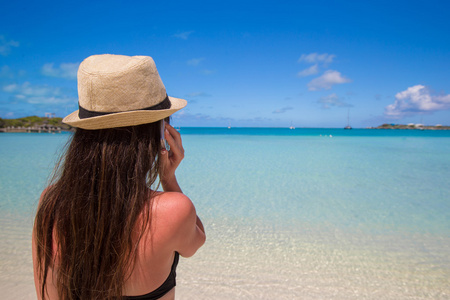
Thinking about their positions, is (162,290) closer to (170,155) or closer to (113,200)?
(113,200)

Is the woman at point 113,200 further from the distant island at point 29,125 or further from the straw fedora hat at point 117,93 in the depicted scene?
the distant island at point 29,125

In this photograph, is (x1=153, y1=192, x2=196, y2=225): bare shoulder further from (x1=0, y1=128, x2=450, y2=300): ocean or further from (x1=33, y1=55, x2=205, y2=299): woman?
(x1=0, y1=128, x2=450, y2=300): ocean

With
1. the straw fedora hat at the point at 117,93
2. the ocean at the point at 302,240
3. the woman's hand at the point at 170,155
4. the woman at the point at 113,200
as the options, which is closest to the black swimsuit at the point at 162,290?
the woman at the point at 113,200

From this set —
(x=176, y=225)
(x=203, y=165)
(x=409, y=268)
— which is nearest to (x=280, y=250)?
(x=409, y=268)

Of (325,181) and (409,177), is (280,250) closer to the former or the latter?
(325,181)

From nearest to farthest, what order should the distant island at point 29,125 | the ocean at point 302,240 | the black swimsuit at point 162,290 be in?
the black swimsuit at point 162,290, the ocean at point 302,240, the distant island at point 29,125

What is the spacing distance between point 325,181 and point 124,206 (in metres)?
8.22

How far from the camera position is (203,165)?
10.9 metres

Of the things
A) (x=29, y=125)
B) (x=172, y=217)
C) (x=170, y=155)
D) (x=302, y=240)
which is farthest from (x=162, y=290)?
(x=29, y=125)

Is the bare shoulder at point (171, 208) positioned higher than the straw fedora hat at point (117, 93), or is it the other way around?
the straw fedora hat at point (117, 93)

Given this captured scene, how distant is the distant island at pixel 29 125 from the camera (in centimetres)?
4678

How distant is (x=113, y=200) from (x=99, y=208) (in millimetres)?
52

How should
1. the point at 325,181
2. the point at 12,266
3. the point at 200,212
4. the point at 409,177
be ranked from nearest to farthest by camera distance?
the point at 12,266, the point at 200,212, the point at 325,181, the point at 409,177

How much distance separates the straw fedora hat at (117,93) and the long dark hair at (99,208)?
5cm
